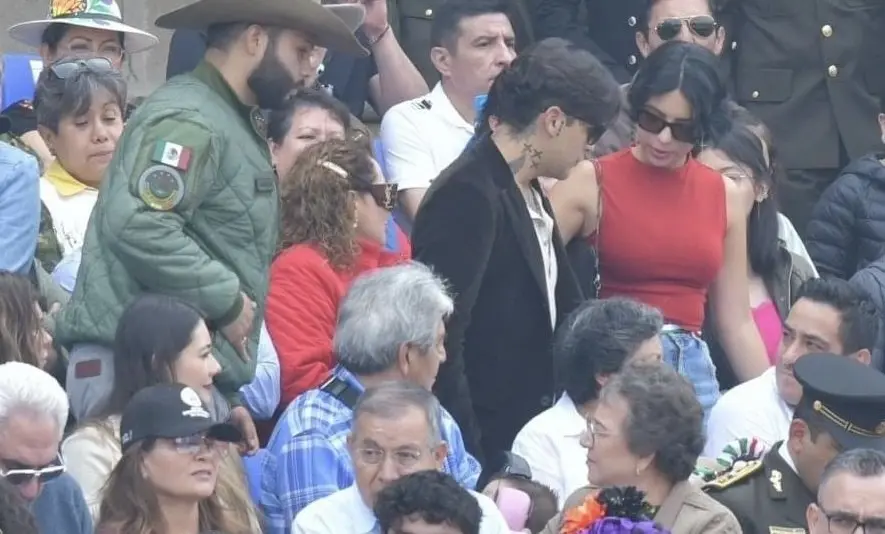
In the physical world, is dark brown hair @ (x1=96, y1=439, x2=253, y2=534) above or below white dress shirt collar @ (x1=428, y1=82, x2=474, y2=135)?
above

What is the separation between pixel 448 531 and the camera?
5.77 meters

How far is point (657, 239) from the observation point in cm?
782

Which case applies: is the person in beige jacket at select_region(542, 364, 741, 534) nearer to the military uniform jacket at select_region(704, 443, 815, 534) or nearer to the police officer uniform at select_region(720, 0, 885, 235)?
the military uniform jacket at select_region(704, 443, 815, 534)

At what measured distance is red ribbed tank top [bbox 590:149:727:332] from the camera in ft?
25.7

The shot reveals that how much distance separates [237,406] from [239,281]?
40cm

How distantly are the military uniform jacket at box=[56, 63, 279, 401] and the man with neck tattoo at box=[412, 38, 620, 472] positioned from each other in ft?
2.04

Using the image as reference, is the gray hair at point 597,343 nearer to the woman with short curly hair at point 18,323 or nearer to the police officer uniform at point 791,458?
the police officer uniform at point 791,458

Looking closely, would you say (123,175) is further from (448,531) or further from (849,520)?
(849,520)

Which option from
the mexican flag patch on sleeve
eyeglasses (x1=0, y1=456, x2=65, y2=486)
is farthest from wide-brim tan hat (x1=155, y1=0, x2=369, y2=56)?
eyeglasses (x1=0, y1=456, x2=65, y2=486)

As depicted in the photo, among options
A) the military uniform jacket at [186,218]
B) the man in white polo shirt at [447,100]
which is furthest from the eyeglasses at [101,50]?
the military uniform jacket at [186,218]

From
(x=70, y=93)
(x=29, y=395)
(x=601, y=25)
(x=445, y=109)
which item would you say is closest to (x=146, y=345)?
(x=29, y=395)

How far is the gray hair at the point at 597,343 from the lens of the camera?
6984mm

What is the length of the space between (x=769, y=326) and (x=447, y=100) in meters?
1.44

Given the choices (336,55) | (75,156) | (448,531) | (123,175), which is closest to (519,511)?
(448,531)
